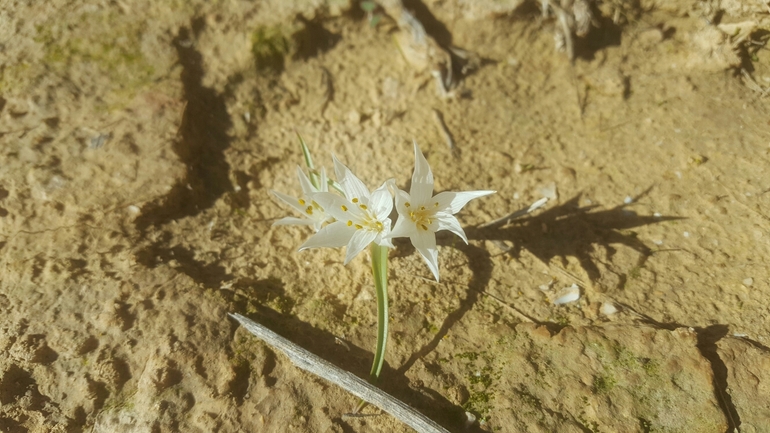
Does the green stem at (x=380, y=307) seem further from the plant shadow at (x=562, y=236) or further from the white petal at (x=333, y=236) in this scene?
the plant shadow at (x=562, y=236)

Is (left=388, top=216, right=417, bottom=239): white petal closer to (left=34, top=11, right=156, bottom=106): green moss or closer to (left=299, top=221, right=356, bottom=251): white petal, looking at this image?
(left=299, top=221, right=356, bottom=251): white petal

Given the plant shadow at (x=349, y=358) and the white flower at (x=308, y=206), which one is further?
the white flower at (x=308, y=206)

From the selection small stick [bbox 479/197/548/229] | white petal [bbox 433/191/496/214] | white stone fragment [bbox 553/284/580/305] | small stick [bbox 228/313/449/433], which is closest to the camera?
small stick [bbox 228/313/449/433]

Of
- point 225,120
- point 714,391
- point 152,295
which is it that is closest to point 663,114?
point 714,391

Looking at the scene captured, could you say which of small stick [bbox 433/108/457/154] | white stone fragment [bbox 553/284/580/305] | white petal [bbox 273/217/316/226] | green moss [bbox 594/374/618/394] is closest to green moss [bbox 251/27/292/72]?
small stick [bbox 433/108/457/154]

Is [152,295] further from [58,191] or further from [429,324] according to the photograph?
[429,324]

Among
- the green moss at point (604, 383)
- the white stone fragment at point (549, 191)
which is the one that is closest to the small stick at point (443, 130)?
the white stone fragment at point (549, 191)

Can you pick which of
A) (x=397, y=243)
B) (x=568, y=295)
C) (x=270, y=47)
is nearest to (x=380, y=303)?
(x=397, y=243)

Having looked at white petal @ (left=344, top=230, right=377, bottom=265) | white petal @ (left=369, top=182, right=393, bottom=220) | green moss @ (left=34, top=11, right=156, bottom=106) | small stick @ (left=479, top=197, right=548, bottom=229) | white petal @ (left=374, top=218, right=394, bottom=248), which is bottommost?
small stick @ (left=479, top=197, right=548, bottom=229)
